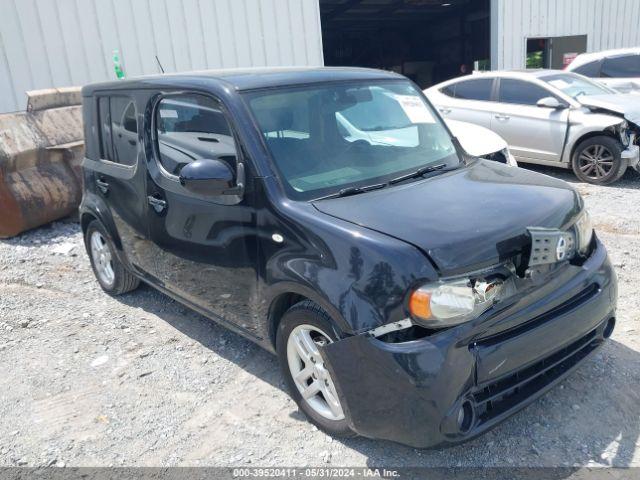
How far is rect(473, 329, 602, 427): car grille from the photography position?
240 centimetres

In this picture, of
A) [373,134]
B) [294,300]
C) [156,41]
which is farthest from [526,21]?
[294,300]

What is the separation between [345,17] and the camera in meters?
21.1

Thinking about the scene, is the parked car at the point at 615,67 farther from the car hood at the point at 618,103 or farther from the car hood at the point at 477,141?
the car hood at the point at 477,141

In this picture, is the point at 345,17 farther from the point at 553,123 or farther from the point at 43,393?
the point at 43,393

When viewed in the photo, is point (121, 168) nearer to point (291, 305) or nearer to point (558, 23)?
point (291, 305)

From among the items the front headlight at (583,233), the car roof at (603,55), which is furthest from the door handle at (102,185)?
the car roof at (603,55)

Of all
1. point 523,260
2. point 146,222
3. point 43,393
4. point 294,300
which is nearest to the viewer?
point 523,260

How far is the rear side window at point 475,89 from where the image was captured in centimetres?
857

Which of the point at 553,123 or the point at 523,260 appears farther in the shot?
the point at 553,123

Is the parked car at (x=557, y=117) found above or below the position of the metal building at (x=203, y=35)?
below

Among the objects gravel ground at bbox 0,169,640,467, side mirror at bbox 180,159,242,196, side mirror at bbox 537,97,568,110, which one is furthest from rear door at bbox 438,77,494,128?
side mirror at bbox 180,159,242,196

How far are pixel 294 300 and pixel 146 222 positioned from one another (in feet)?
4.97

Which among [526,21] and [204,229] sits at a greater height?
[526,21]

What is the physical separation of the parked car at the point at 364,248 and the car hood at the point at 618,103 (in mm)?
4728
